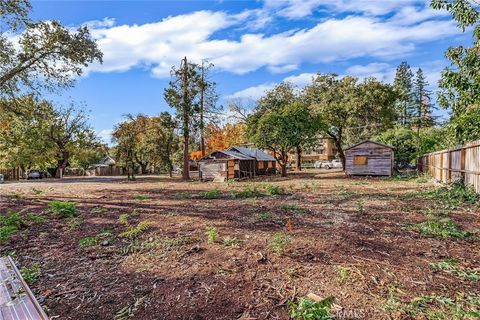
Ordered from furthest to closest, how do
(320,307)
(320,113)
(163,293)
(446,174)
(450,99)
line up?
1. (320,113)
2. (446,174)
3. (450,99)
4. (163,293)
5. (320,307)

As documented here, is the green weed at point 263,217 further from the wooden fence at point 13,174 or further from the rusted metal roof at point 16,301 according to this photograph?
the wooden fence at point 13,174

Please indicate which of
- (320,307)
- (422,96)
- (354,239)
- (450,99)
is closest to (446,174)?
(450,99)

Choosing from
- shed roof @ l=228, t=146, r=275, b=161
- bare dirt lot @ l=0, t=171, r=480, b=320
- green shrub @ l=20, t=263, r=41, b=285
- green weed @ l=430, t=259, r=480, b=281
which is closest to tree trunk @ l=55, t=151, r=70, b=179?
shed roof @ l=228, t=146, r=275, b=161

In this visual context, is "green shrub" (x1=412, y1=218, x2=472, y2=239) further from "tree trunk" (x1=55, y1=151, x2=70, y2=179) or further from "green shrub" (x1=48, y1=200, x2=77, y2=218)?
"tree trunk" (x1=55, y1=151, x2=70, y2=179)

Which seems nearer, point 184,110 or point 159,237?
point 159,237

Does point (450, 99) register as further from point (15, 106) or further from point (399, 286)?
point (15, 106)

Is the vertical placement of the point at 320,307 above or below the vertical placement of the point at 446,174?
below

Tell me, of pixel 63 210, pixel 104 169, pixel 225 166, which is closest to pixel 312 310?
pixel 63 210

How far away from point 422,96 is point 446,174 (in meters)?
47.8

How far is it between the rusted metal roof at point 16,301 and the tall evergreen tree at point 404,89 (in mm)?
56664

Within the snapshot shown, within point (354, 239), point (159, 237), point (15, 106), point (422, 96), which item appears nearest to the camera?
point (354, 239)

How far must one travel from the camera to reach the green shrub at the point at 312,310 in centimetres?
265

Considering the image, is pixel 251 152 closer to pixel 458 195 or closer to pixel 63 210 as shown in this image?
pixel 458 195

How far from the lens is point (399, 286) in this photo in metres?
3.28
